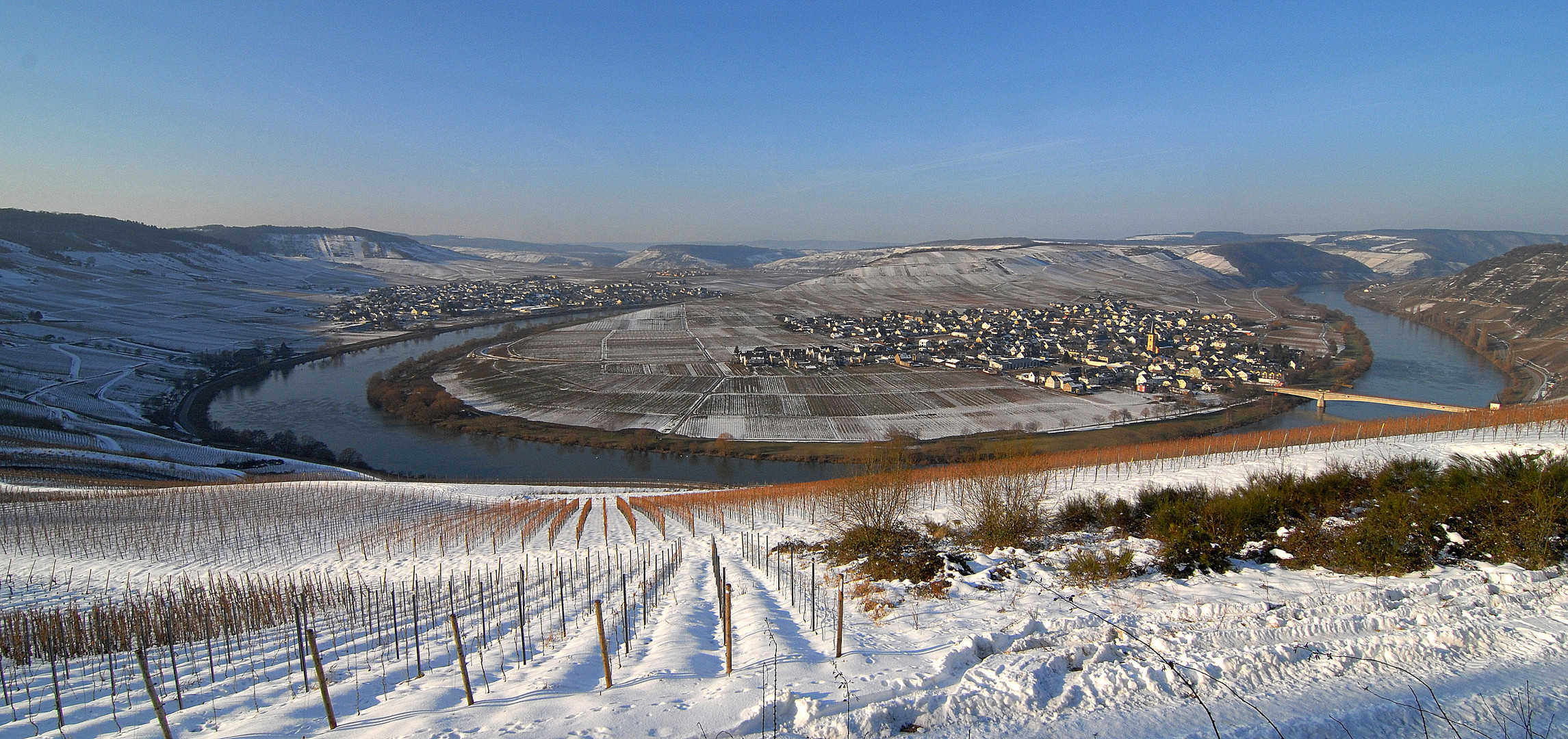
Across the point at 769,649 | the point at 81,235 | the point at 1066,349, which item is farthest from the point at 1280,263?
the point at 81,235

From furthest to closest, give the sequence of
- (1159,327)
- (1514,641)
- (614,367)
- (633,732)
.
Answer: (1159,327)
(614,367)
(1514,641)
(633,732)

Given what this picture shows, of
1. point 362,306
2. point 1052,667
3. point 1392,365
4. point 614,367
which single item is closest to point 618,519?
point 1052,667

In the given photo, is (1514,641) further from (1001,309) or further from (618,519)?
(1001,309)

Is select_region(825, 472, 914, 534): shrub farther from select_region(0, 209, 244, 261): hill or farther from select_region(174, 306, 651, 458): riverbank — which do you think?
select_region(0, 209, 244, 261): hill

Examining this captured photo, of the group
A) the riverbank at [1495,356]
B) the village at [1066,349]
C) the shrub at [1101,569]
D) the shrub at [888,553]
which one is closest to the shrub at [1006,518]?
the shrub at [888,553]

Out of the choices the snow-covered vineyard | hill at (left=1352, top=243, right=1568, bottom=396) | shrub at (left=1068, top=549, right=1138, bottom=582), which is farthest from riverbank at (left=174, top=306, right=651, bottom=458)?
hill at (left=1352, top=243, right=1568, bottom=396)
